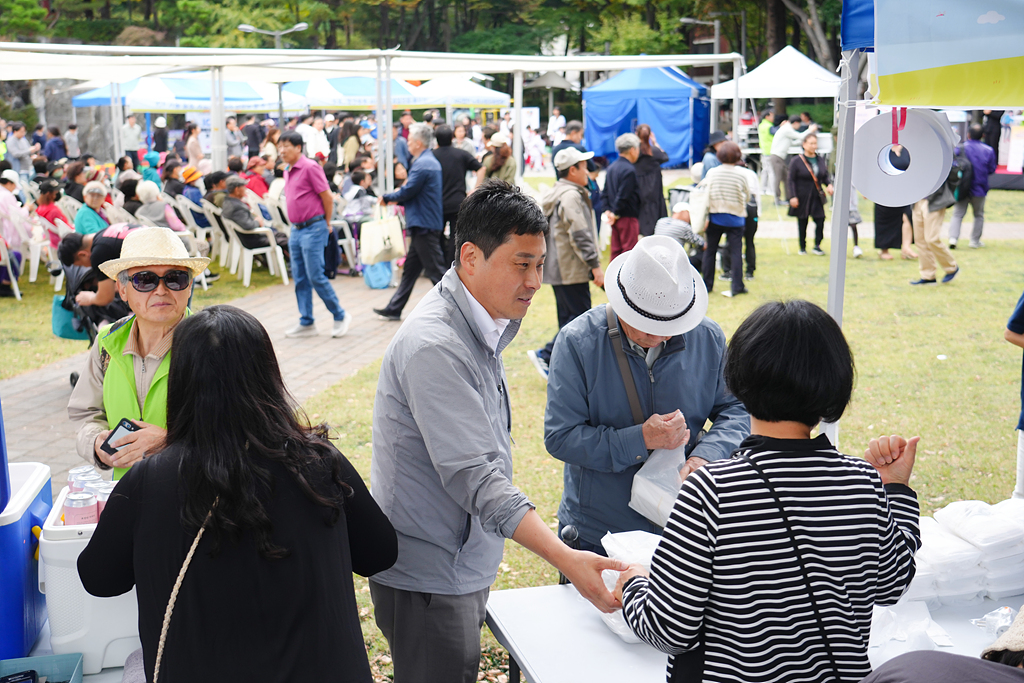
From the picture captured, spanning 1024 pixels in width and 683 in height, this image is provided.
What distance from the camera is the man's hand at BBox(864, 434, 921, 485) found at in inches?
80.1

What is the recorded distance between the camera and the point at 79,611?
2420 millimetres

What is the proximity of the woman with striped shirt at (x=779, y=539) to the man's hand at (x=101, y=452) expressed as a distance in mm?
1729

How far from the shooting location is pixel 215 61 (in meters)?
10.5

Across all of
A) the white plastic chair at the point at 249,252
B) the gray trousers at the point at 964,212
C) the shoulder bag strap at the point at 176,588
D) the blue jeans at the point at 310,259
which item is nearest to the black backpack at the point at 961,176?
the gray trousers at the point at 964,212

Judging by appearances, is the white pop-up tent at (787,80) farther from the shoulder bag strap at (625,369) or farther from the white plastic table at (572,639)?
the white plastic table at (572,639)

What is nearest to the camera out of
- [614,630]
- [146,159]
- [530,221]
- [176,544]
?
[176,544]

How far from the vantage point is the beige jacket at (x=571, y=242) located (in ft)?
23.4

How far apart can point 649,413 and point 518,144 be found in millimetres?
10368

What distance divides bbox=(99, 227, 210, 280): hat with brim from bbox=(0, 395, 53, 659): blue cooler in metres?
0.74

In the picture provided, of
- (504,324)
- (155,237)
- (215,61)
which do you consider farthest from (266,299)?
(504,324)

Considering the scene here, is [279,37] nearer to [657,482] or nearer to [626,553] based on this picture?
[657,482]

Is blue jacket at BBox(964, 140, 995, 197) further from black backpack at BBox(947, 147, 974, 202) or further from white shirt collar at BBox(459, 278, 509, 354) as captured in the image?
white shirt collar at BBox(459, 278, 509, 354)

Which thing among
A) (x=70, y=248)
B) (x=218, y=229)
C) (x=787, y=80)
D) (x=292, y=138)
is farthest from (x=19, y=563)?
(x=787, y=80)

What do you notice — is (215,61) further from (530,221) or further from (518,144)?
(530,221)
